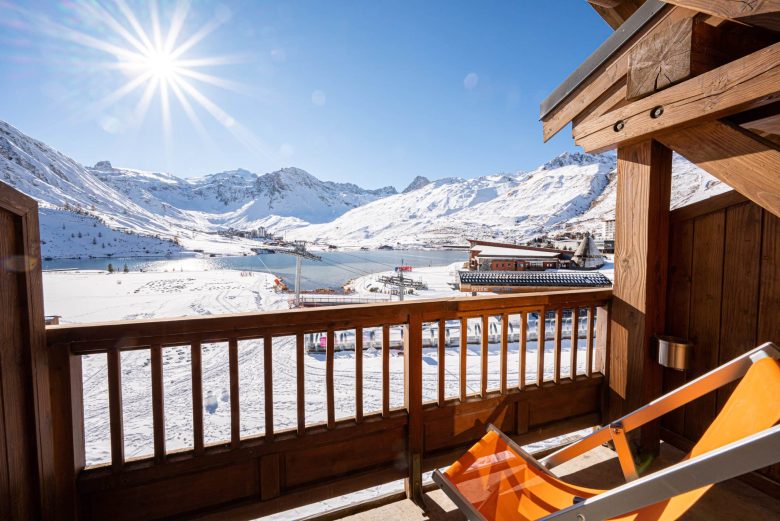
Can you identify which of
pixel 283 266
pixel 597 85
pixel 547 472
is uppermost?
pixel 597 85

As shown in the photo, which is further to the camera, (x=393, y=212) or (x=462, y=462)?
(x=393, y=212)

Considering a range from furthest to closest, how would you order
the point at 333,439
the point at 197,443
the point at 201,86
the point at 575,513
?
the point at 201,86 → the point at 333,439 → the point at 197,443 → the point at 575,513

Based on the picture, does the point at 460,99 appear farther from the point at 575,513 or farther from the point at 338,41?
the point at 575,513

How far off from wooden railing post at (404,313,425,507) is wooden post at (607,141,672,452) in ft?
4.29

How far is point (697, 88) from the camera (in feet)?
4.76

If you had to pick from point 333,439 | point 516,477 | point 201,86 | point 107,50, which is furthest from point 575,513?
point 107,50

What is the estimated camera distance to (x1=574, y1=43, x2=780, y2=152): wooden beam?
1.22m

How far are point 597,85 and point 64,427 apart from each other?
3.02m

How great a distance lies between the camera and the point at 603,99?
204 cm

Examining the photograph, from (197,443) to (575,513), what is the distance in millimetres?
1419

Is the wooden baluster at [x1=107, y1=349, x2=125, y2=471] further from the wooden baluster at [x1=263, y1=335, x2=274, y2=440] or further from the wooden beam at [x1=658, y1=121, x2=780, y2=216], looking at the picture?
the wooden beam at [x1=658, y1=121, x2=780, y2=216]

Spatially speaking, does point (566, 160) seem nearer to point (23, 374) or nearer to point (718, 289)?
point (718, 289)

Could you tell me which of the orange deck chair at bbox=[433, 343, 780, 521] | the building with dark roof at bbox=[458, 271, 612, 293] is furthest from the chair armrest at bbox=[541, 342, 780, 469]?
the building with dark roof at bbox=[458, 271, 612, 293]

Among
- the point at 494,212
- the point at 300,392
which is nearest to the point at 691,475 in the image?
the point at 300,392
